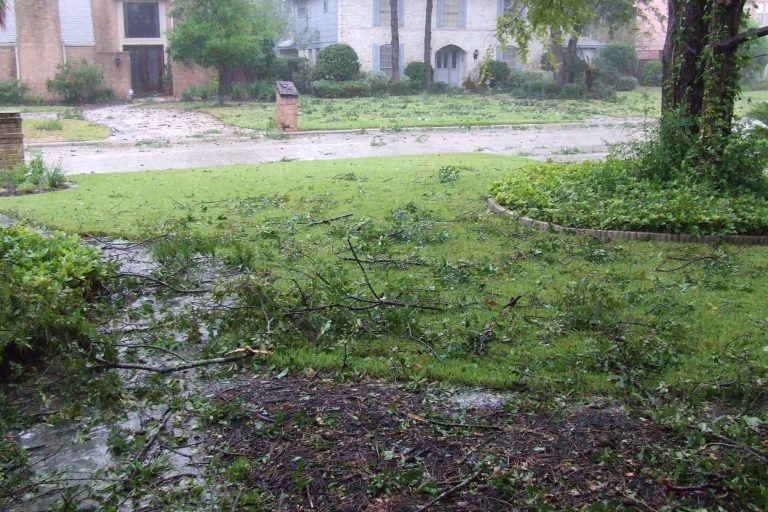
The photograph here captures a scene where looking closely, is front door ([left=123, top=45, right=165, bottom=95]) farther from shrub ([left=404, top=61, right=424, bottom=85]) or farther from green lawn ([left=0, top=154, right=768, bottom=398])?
green lawn ([left=0, top=154, right=768, bottom=398])

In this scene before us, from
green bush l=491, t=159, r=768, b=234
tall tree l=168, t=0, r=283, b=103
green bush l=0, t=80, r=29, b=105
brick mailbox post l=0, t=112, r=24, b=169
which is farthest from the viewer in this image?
green bush l=0, t=80, r=29, b=105

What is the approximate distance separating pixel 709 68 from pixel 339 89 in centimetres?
2941

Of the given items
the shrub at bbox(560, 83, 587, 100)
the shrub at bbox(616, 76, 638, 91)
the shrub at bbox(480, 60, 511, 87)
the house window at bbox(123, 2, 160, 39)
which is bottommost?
the shrub at bbox(560, 83, 587, 100)

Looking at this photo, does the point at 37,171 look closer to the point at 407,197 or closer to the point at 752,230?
the point at 407,197

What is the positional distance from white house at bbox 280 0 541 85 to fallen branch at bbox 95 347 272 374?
3968 centimetres

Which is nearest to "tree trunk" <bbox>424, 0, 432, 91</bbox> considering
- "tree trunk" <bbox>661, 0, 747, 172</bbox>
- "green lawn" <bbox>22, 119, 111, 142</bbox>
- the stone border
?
"green lawn" <bbox>22, 119, 111, 142</bbox>

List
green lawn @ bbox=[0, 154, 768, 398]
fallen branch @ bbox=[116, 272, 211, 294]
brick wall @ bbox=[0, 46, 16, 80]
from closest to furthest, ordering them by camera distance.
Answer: green lawn @ bbox=[0, 154, 768, 398] → fallen branch @ bbox=[116, 272, 211, 294] → brick wall @ bbox=[0, 46, 16, 80]

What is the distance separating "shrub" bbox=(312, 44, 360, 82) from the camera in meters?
40.1

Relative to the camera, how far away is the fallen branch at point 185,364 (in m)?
5.11

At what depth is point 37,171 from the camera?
14195 millimetres

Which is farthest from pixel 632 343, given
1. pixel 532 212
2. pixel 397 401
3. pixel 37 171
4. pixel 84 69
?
pixel 84 69

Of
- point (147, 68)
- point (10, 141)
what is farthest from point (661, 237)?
point (147, 68)

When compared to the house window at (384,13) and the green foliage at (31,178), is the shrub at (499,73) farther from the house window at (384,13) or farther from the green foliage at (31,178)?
the green foliage at (31,178)

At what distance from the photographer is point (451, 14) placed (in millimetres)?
45312
